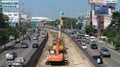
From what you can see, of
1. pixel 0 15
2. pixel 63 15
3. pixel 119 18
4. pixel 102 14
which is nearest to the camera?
pixel 63 15

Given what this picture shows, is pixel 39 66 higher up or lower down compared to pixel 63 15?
lower down

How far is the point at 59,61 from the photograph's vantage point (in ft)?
180

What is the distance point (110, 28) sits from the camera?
163 metres

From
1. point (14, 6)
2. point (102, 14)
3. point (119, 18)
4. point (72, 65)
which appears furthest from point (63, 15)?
point (102, 14)

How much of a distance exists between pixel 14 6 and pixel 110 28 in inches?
1694

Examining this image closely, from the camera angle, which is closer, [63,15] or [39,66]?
[39,66]

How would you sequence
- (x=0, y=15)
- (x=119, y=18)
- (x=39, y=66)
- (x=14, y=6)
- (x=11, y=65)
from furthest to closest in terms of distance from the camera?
(x=14, y=6), (x=119, y=18), (x=0, y=15), (x=39, y=66), (x=11, y=65)

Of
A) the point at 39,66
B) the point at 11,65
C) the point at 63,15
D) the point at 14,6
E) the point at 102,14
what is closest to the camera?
the point at 11,65

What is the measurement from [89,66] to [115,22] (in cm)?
10923

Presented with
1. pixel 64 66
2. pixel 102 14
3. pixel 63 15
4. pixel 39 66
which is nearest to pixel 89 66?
pixel 64 66

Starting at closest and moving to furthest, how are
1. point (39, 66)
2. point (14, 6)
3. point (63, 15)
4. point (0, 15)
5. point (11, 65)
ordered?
point (11, 65), point (39, 66), point (63, 15), point (0, 15), point (14, 6)

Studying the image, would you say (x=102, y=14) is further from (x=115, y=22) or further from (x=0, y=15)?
(x=0, y=15)

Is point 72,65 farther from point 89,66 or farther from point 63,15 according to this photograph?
point 63,15

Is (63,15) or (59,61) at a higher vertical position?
(63,15)
